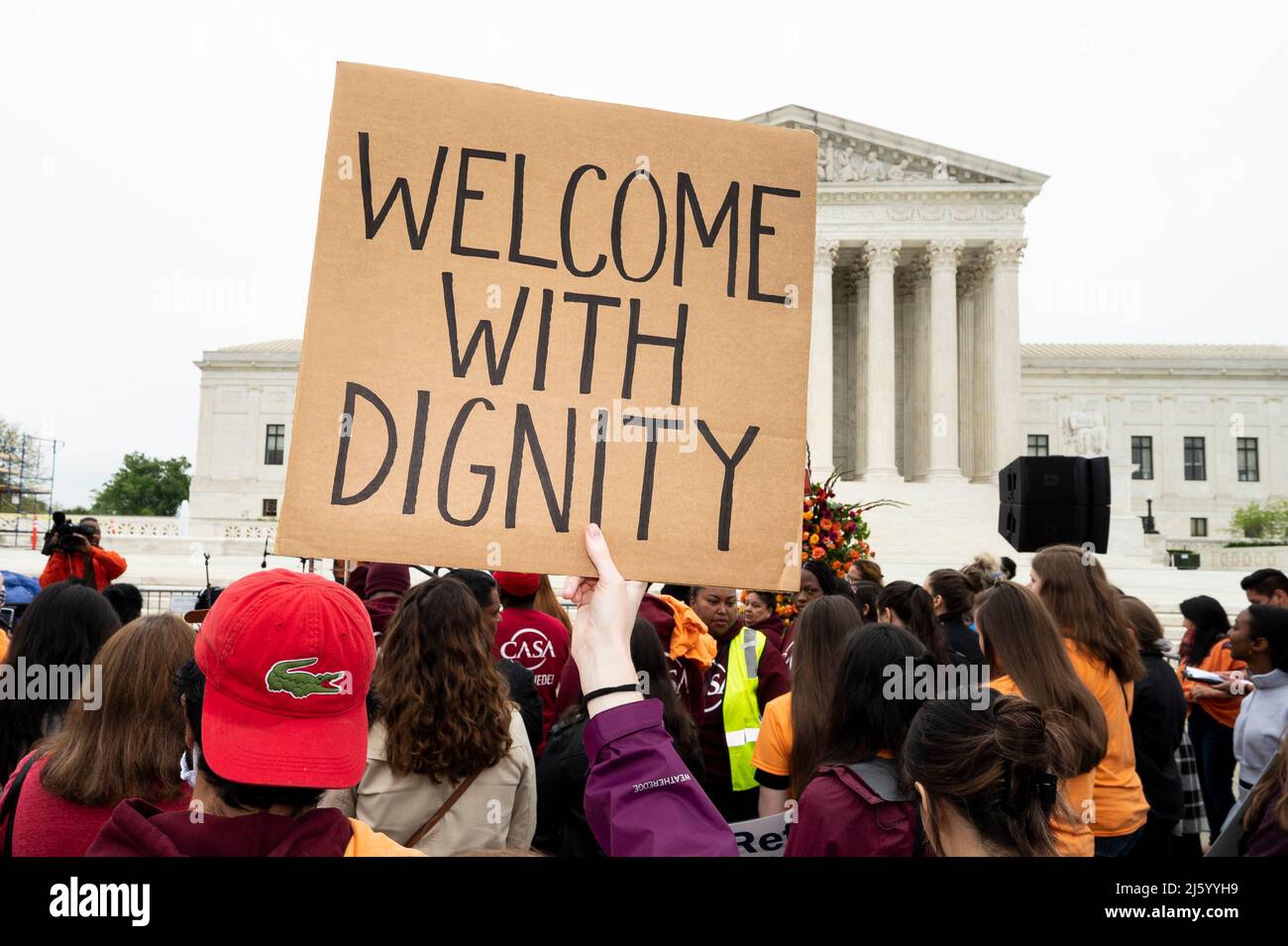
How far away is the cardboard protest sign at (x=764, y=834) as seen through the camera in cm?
317

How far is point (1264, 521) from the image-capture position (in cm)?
5203

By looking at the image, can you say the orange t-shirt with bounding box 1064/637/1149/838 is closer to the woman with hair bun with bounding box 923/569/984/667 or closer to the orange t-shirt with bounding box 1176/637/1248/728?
the woman with hair bun with bounding box 923/569/984/667

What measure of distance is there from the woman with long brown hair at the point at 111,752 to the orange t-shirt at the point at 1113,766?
116 inches

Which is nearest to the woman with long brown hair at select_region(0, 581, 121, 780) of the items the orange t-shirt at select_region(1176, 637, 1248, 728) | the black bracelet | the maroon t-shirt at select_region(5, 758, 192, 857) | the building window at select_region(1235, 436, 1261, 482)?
the maroon t-shirt at select_region(5, 758, 192, 857)

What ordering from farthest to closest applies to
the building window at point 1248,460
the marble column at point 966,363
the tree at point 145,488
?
the tree at point 145,488 < the building window at point 1248,460 < the marble column at point 966,363

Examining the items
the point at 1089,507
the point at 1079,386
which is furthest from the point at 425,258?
the point at 1079,386

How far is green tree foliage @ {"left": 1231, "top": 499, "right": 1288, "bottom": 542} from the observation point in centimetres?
5144

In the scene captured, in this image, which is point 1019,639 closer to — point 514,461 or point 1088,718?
point 1088,718

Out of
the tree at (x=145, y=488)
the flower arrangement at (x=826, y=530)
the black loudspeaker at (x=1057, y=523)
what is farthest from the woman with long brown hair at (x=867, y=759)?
the tree at (x=145, y=488)

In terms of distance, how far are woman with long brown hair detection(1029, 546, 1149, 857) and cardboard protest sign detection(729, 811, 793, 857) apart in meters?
1.29

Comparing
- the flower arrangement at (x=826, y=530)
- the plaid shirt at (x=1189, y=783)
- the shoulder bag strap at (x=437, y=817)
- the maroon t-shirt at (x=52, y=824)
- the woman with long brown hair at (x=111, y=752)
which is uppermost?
the flower arrangement at (x=826, y=530)

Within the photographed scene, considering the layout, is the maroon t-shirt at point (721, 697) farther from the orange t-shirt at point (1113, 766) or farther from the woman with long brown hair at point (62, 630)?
the woman with long brown hair at point (62, 630)

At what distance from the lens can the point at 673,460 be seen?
2.03m
